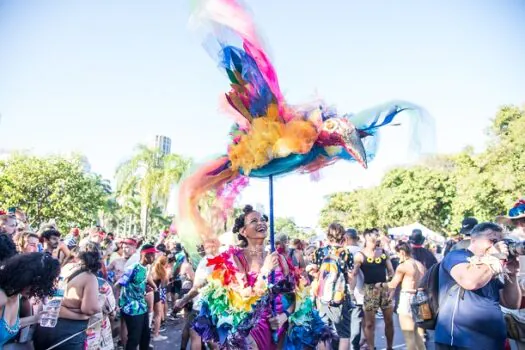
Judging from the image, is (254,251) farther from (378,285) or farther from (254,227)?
(378,285)

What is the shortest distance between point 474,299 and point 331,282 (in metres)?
2.49

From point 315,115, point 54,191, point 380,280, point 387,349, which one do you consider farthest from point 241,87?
point 54,191

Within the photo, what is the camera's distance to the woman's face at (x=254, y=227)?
3420mm

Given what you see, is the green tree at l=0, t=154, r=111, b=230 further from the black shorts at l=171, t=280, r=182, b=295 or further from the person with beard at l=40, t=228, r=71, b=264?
the person with beard at l=40, t=228, r=71, b=264

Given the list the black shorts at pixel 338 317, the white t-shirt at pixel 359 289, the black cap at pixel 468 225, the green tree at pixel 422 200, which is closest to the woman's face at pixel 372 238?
the white t-shirt at pixel 359 289

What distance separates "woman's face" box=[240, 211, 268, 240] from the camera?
3420mm

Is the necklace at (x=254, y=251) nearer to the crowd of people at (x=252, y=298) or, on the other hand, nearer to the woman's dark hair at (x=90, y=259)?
the crowd of people at (x=252, y=298)

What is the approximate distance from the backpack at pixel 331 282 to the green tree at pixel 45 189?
1763 cm

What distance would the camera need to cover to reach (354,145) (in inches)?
119

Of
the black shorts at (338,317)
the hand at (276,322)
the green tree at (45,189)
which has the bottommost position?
the black shorts at (338,317)

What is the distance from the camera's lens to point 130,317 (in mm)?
5328

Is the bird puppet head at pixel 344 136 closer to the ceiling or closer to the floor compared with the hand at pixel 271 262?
closer to the ceiling

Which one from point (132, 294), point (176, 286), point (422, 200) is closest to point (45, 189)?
point (176, 286)

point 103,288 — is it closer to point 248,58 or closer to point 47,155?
point 248,58
